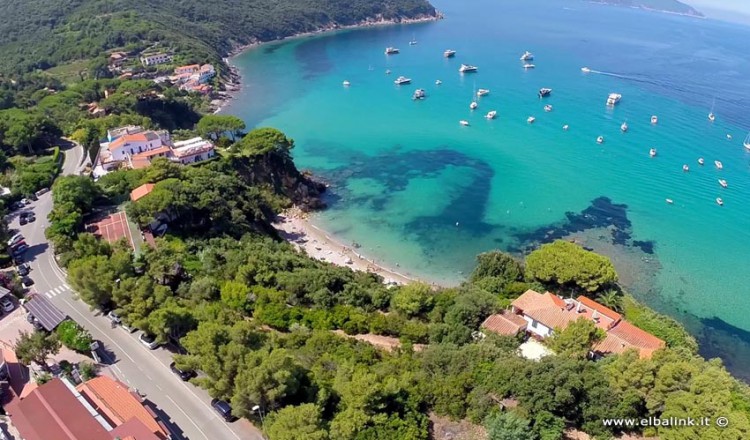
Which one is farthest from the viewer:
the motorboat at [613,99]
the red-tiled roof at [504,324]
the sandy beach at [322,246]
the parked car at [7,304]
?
the motorboat at [613,99]

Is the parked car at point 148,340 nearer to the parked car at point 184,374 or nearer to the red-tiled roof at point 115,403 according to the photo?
the parked car at point 184,374

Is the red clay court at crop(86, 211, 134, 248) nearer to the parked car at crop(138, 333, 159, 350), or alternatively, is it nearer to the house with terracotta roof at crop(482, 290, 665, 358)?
the parked car at crop(138, 333, 159, 350)

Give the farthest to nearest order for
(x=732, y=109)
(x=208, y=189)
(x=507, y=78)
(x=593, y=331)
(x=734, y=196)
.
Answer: (x=507, y=78), (x=732, y=109), (x=734, y=196), (x=208, y=189), (x=593, y=331)

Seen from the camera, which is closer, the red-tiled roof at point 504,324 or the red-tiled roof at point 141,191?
the red-tiled roof at point 504,324

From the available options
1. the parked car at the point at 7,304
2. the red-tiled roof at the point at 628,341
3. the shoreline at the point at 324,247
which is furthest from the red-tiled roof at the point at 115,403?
the red-tiled roof at the point at 628,341

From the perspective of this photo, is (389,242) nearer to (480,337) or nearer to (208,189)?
(208,189)

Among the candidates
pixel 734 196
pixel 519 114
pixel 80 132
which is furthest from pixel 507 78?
pixel 80 132
